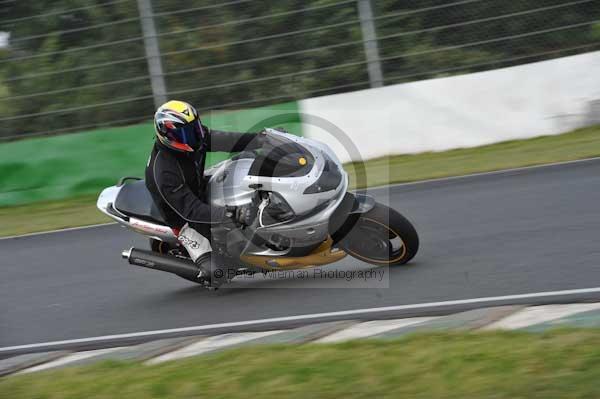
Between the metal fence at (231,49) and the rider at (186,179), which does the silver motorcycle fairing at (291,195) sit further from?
the metal fence at (231,49)

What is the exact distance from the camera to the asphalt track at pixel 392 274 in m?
6.55

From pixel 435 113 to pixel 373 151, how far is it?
1010 mm

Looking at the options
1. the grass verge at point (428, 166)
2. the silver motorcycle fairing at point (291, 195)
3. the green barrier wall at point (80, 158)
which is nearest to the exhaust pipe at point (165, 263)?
the silver motorcycle fairing at point (291, 195)

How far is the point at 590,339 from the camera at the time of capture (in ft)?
15.4

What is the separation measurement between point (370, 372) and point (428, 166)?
7.25 meters

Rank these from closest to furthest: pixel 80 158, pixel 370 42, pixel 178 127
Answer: pixel 178 127
pixel 80 158
pixel 370 42

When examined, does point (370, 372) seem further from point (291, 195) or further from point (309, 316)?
point (291, 195)

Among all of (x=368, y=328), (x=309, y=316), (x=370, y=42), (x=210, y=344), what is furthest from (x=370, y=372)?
(x=370, y=42)

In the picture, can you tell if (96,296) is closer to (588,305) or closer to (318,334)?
(318,334)

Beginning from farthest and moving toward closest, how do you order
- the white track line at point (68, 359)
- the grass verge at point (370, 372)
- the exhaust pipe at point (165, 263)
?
the exhaust pipe at point (165, 263), the white track line at point (68, 359), the grass verge at point (370, 372)

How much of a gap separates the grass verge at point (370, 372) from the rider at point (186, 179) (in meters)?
1.61

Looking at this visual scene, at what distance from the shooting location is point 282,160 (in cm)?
662

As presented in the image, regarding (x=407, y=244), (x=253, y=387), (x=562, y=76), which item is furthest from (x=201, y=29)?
(x=253, y=387)

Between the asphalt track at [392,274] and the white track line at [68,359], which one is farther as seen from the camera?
the asphalt track at [392,274]
